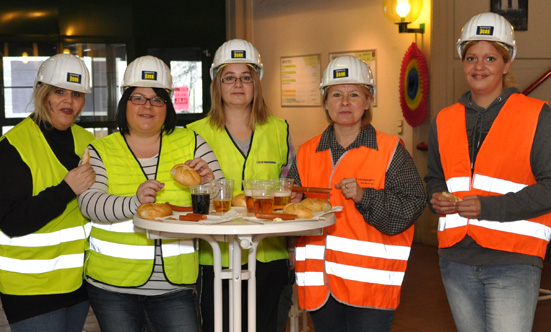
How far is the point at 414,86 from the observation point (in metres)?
7.80

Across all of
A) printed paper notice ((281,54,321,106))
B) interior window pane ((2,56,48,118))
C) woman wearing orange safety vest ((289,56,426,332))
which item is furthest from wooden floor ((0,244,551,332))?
interior window pane ((2,56,48,118))

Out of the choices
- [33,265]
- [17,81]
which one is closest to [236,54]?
[33,265]

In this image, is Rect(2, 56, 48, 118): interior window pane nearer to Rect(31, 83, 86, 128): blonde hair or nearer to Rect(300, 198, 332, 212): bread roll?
Rect(31, 83, 86, 128): blonde hair

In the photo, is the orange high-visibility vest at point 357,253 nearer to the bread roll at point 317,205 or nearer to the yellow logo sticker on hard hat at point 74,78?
the bread roll at point 317,205

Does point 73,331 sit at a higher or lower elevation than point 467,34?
lower

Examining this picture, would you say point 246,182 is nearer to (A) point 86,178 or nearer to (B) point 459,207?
(A) point 86,178

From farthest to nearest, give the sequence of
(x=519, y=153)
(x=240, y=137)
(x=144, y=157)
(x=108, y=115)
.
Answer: (x=108, y=115), (x=240, y=137), (x=144, y=157), (x=519, y=153)

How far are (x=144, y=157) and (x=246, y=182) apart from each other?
499 millimetres

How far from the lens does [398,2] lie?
295 inches

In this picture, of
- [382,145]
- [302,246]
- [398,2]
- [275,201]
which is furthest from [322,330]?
[398,2]

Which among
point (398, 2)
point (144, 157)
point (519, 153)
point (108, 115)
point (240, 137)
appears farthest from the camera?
point (108, 115)

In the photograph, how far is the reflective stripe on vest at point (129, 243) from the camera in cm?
289

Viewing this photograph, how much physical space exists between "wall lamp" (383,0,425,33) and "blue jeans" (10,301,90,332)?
5.41 meters

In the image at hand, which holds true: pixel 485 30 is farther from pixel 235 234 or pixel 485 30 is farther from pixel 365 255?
pixel 235 234
